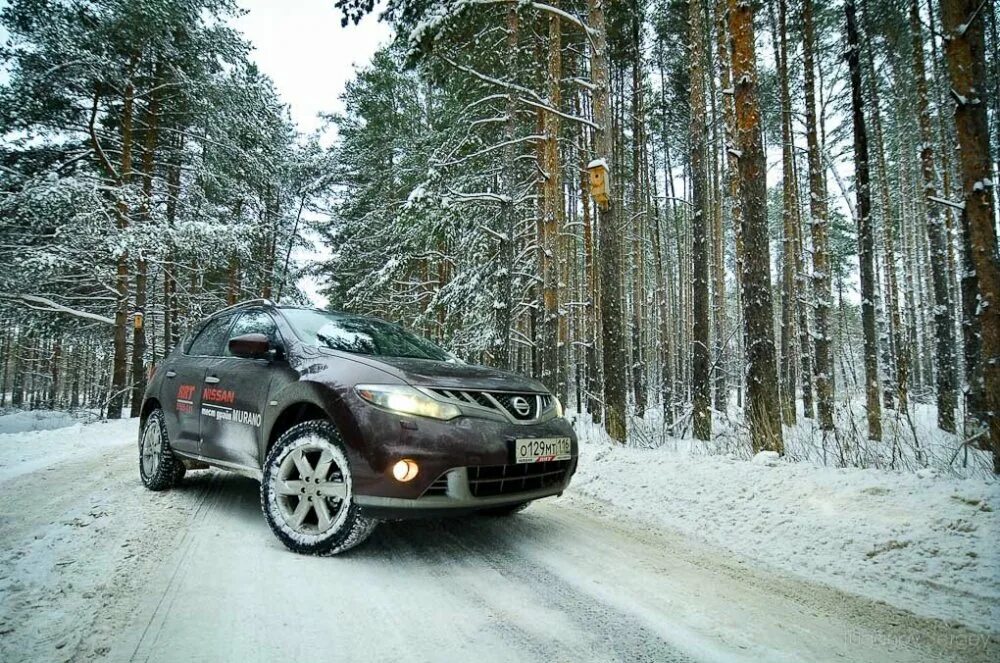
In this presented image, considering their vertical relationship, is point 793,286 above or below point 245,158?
below

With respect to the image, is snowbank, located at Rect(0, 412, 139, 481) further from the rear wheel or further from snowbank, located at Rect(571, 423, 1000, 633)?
snowbank, located at Rect(571, 423, 1000, 633)

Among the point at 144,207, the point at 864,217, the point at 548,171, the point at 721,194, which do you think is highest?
the point at 721,194

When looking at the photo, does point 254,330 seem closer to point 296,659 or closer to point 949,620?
point 296,659

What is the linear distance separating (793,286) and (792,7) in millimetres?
7913

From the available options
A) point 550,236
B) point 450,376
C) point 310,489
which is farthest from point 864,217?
point 310,489

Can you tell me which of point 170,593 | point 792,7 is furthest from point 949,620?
point 792,7

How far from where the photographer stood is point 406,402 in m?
2.84

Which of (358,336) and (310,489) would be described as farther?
(358,336)

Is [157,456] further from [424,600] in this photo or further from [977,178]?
[977,178]

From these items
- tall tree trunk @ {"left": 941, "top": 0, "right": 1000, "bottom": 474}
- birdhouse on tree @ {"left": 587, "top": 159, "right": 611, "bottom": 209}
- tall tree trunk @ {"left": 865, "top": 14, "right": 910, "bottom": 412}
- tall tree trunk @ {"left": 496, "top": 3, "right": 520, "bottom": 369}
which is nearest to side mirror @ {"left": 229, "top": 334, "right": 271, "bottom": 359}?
birdhouse on tree @ {"left": 587, "top": 159, "right": 611, "bottom": 209}

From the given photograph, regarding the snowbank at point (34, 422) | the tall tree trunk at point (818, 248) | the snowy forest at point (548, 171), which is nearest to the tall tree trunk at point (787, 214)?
the snowy forest at point (548, 171)

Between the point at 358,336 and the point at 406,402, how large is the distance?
128cm

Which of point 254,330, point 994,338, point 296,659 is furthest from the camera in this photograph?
point 994,338

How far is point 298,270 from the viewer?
2572cm
